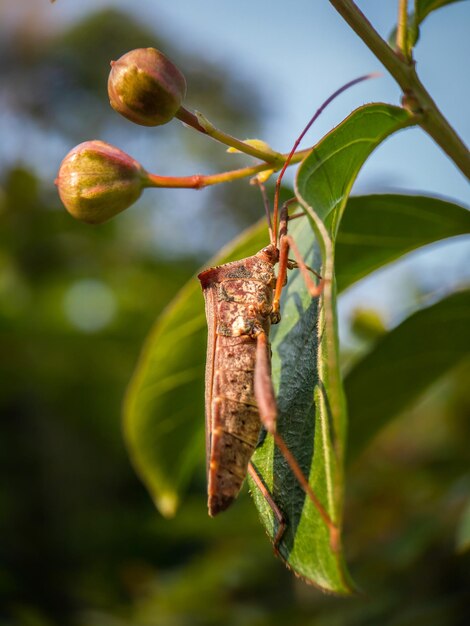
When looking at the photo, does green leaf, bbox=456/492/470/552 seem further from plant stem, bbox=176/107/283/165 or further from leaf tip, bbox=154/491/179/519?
plant stem, bbox=176/107/283/165

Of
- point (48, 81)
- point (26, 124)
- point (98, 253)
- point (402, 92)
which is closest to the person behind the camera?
point (402, 92)

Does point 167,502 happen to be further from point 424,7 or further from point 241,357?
point 424,7

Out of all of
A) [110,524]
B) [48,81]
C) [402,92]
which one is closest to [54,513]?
[110,524]

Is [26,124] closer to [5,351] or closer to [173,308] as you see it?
[5,351]

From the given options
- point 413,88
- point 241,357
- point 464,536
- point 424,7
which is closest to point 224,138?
point 413,88

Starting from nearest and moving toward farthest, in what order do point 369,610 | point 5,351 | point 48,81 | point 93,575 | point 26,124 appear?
point 369,610 → point 93,575 → point 5,351 → point 26,124 → point 48,81

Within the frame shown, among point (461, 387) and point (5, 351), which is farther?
point (5, 351)

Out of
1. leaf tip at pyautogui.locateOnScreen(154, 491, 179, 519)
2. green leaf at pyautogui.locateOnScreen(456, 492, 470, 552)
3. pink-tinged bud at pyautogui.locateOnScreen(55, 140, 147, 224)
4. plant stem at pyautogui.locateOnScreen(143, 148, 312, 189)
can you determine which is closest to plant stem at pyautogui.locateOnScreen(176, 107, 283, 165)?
plant stem at pyautogui.locateOnScreen(143, 148, 312, 189)
